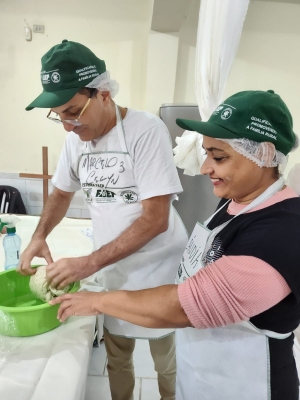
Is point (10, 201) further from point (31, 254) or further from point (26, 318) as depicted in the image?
point (26, 318)

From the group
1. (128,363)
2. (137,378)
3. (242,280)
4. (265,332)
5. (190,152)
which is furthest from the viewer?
(190,152)

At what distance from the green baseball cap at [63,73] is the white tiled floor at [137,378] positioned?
1.51 metres

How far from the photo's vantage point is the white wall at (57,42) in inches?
109

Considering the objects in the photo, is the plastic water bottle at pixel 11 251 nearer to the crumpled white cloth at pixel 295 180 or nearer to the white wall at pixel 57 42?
the crumpled white cloth at pixel 295 180

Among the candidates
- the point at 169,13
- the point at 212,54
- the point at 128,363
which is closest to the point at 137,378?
the point at 128,363

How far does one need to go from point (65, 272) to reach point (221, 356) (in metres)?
0.52

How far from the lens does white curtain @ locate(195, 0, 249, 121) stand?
1.58 m

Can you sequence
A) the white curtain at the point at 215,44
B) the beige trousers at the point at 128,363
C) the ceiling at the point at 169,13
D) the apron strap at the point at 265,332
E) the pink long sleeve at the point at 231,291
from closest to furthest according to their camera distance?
1. the pink long sleeve at the point at 231,291
2. the apron strap at the point at 265,332
3. the beige trousers at the point at 128,363
4. the white curtain at the point at 215,44
5. the ceiling at the point at 169,13

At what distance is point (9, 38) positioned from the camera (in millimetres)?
2803

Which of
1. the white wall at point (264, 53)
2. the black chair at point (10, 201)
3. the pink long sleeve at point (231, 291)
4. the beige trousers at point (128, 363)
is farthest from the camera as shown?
the black chair at point (10, 201)

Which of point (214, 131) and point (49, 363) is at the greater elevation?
point (214, 131)

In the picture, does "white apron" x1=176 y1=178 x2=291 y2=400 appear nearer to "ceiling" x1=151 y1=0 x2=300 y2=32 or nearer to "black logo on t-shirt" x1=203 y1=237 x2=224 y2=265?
"black logo on t-shirt" x1=203 y1=237 x2=224 y2=265

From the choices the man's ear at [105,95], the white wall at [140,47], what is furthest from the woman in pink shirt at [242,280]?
the white wall at [140,47]

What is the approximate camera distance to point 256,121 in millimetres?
661
